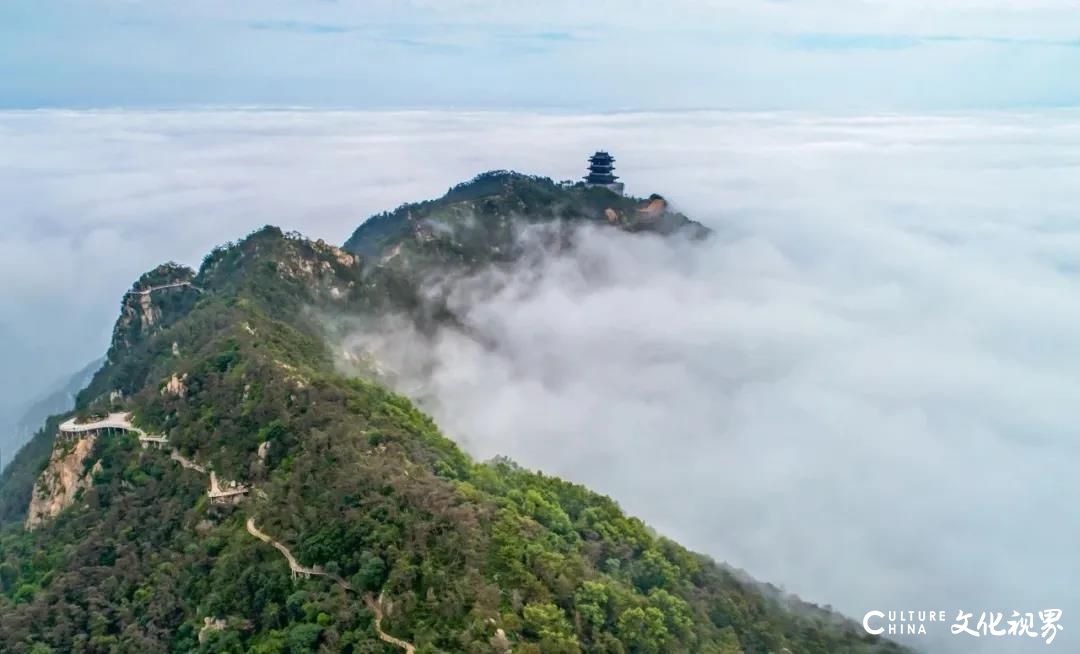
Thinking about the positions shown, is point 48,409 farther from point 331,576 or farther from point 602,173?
point 331,576

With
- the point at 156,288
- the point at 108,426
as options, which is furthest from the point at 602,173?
the point at 108,426

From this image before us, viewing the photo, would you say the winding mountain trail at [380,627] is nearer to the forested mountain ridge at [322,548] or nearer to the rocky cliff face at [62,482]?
the forested mountain ridge at [322,548]

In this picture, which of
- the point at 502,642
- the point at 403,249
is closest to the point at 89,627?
the point at 502,642

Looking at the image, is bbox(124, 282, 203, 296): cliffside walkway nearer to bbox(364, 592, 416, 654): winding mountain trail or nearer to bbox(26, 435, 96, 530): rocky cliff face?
bbox(26, 435, 96, 530): rocky cliff face

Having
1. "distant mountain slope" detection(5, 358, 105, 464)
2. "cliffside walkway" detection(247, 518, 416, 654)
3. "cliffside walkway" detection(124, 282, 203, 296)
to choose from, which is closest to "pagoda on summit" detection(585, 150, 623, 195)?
"cliffside walkway" detection(124, 282, 203, 296)

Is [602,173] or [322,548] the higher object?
[602,173]

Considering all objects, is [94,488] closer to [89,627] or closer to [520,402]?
[89,627]

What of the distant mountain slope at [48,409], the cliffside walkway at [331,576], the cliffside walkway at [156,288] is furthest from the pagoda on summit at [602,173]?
the cliffside walkway at [331,576]
